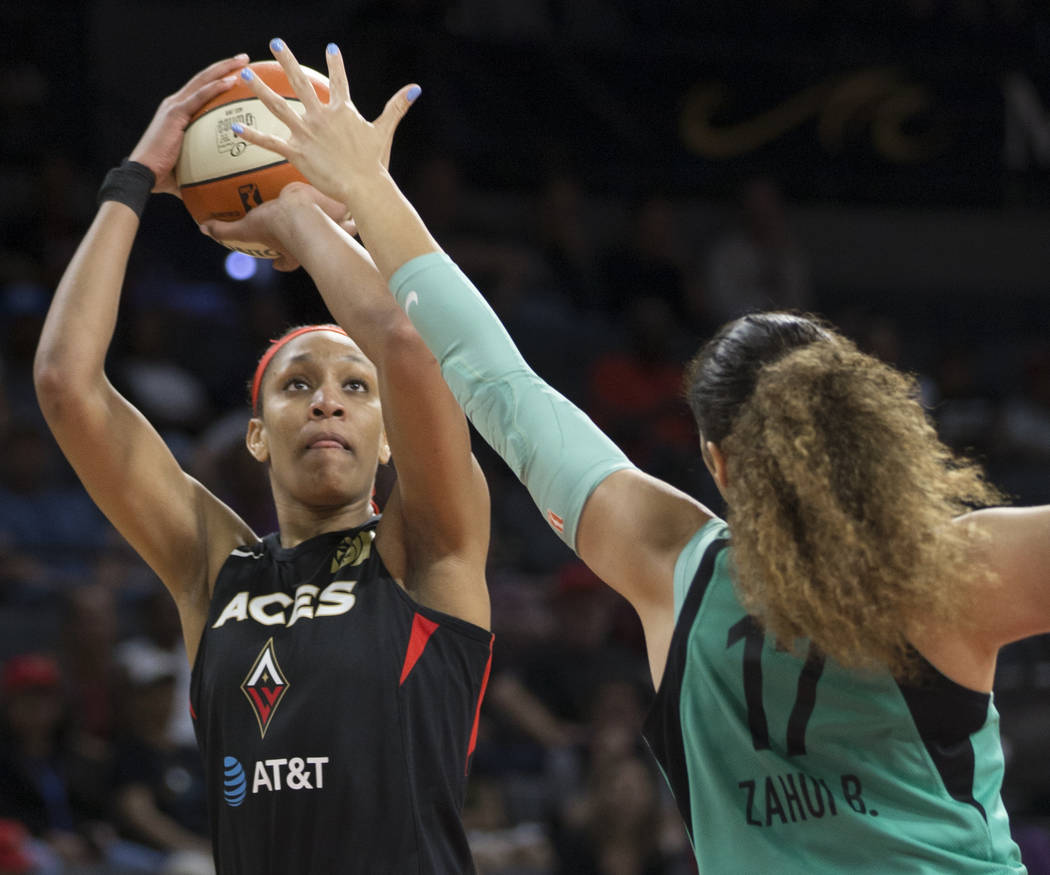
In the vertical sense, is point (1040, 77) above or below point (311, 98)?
above

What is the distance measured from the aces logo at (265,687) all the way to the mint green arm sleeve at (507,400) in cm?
81

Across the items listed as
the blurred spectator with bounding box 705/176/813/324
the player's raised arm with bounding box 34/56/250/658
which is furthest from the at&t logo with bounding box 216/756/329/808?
the blurred spectator with bounding box 705/176/813/324

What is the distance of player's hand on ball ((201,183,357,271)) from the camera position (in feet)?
8.68

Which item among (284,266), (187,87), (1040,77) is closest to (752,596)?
(284,266)

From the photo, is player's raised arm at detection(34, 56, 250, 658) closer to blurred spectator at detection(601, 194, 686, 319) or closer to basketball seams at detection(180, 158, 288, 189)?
basketball seams at detection(180, 158, 288, 189)

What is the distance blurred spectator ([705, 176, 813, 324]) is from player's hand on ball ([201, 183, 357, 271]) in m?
6.69

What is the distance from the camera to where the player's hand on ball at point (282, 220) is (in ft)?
8.68

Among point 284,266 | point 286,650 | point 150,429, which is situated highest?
point 284,266

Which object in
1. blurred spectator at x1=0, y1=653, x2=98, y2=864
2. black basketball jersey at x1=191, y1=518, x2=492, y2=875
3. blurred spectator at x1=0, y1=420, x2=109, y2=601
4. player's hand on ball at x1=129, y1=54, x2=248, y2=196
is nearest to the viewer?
black basketball jersey at x1=191, y1=518, x2=492, y2=875

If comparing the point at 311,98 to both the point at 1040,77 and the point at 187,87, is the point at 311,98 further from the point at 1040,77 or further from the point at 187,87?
the point at 1040,77

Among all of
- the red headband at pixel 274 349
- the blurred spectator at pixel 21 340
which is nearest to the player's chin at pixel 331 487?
the red headband at pixel 274 349

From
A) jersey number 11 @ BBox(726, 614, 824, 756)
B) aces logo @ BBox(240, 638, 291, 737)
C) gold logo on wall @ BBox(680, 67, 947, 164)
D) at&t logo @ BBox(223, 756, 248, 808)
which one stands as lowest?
at&t logo @ BBox(223, 756, 248, 808)

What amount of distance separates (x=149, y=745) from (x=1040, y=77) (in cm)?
828

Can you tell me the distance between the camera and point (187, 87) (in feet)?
9.65
